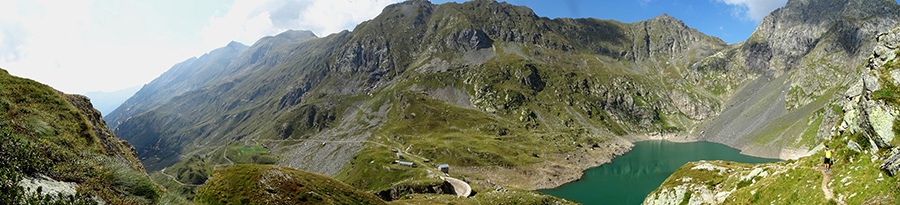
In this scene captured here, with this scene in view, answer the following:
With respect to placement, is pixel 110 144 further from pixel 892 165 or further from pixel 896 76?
pixel 896 76

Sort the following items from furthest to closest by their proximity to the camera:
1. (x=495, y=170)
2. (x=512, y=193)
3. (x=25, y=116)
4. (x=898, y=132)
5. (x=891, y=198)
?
(x=495, y=170)
(x=512, y=193)
(x=898, y=132)
(x=25, y=116)
(x=891, y=198)

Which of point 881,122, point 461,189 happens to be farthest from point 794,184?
point 461,189

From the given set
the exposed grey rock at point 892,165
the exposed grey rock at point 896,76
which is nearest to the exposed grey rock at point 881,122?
the exposed grey rock at point 896,76

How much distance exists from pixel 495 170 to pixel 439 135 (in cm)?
5420

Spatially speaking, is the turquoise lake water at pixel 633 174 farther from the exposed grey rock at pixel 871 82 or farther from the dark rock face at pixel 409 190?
the exposed grey rock at pixel 871 82

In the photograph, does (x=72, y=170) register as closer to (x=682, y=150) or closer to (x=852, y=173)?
(x=852, y=173)

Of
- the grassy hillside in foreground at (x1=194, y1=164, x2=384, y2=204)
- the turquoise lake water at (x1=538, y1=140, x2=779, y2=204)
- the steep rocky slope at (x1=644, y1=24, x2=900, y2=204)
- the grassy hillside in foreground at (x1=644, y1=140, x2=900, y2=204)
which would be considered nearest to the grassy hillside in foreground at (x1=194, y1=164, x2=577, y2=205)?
the grassy hillside in foreground at (x1=194, y1=164, x2=384, y2=204)

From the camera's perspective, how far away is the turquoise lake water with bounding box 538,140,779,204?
357 feet

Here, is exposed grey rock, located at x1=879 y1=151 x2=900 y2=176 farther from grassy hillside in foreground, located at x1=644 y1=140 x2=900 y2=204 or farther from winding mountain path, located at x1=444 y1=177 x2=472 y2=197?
winding mountain path, located at x1=444 y1=177 x2=472 y2=197

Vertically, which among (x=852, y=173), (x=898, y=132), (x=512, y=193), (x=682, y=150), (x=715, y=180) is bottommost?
(x=682, y=150)

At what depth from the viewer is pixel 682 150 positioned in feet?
633

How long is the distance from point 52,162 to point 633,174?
159 meters

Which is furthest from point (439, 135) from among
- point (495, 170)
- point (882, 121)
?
point (882, 121)

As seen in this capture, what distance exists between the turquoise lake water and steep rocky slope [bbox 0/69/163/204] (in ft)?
354
